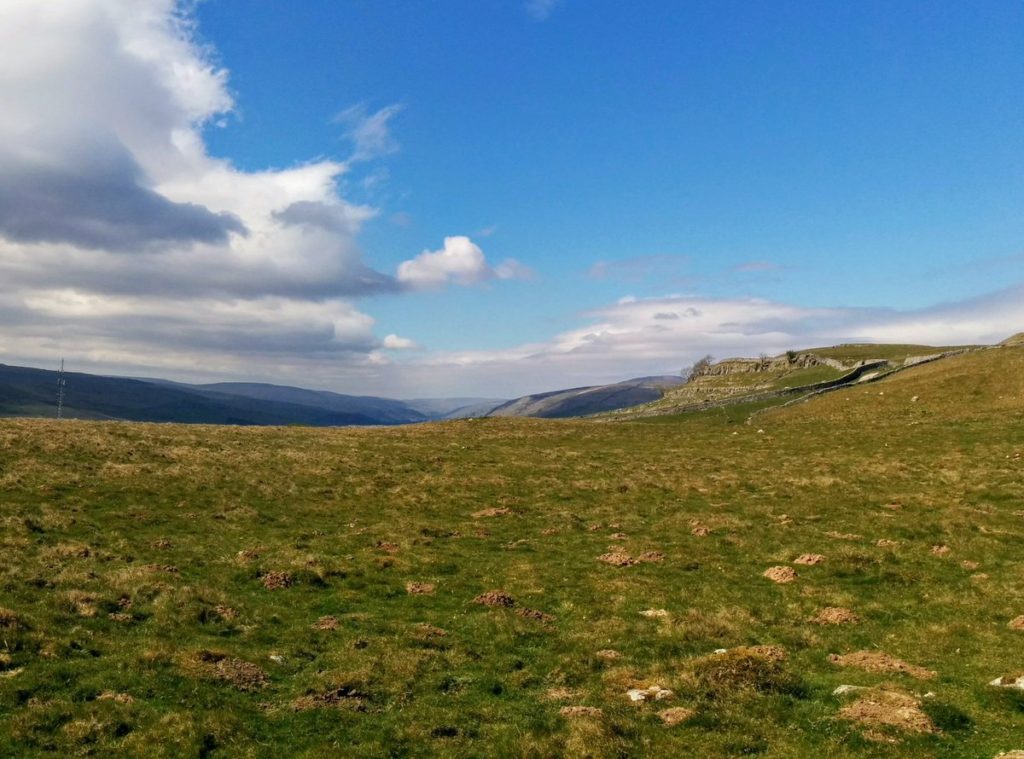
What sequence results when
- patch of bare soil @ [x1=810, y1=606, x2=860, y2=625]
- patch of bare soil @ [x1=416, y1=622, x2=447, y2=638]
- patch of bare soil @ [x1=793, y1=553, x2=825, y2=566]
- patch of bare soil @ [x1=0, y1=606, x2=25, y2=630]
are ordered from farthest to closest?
patch of bare soil @ [x1=793, y1=553, x2=825, y2=566], patch of bare soil @ [x1=810, y1=606, x2=860, y2=625], patch of bare soil @ [x1=416, y1=622, x2=447, y2=638], patch of bare soil @ [x1=0, y1=606, x2=25, y2=630]

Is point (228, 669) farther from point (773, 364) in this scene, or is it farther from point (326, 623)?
point (773, 364)

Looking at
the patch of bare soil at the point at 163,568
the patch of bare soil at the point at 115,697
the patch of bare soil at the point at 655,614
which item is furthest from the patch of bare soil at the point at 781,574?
the patch of bare soil at the point at 163,568

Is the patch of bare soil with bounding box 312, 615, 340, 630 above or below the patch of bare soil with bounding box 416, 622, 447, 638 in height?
below

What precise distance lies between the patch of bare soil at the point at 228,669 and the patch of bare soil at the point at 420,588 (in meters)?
8.01

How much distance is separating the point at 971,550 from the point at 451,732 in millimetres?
25495

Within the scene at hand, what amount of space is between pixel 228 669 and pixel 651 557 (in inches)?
743

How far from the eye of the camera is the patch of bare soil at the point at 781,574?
25.0 metres

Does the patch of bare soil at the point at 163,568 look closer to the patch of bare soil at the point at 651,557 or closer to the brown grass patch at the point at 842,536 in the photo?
the patch of bare soil at the point at 651,557

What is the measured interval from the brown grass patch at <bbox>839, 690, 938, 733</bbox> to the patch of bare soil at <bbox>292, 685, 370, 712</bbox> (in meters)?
11.8

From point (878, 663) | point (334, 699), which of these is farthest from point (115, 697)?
point (878, 663)

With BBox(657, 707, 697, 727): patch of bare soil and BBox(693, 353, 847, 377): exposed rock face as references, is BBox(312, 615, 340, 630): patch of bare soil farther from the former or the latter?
BBox(693, 353, 847, 377): exposed rock face


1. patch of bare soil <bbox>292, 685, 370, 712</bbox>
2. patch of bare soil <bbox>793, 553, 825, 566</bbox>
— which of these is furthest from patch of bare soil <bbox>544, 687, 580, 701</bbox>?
patch of bare soil <bbox>793, 553, 825, 566</bbox>

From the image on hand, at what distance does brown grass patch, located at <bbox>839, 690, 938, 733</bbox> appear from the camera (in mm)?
13445

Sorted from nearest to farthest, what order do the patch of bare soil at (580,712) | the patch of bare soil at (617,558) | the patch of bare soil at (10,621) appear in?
the patch of bare soil at (580,712)
the patch of bare soil at (10,621)
the patch of bare soil at (617,558)
